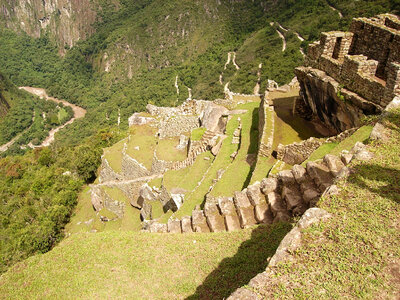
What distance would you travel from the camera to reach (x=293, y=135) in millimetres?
18203

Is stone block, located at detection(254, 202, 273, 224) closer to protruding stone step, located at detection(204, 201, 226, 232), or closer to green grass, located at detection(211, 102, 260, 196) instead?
protruding stone step, located at detection(204, 201, 226, 232)

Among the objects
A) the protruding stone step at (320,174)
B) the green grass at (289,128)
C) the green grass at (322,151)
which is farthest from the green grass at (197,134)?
the protruding stone step at (320,174)

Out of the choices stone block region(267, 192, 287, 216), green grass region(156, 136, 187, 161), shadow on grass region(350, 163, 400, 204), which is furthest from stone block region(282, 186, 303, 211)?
green grass region(156, 136, 187, 161)

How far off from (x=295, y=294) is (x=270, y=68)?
80468 millimetres

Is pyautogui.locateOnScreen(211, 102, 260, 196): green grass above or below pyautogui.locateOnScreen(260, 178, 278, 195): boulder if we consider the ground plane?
below

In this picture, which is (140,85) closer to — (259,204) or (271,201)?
(259,204)

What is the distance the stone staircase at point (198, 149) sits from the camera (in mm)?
24487

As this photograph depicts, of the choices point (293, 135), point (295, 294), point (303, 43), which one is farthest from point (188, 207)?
point (303, 43)

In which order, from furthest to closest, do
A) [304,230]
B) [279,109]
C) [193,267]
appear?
[279,109], [193,267], [304,230]

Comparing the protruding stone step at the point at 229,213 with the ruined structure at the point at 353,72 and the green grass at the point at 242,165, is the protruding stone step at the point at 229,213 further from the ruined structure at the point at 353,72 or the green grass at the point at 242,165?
the ruined structure at the point at 353,72

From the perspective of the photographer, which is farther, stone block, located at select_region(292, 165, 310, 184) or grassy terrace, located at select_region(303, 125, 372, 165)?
grassy terrace, located at select_region(303, 125, 372, 165)

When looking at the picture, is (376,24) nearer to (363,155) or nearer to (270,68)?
(363,155)

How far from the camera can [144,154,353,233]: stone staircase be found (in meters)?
9.66

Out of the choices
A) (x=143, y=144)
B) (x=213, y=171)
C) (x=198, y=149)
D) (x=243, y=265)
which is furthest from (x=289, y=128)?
(x=143, y=144)
